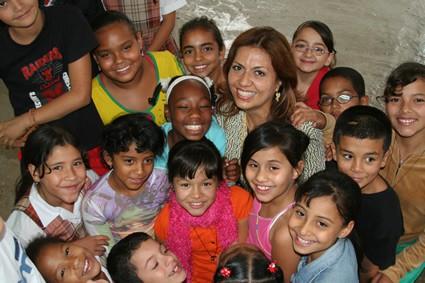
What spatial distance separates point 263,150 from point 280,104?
44 centimetres

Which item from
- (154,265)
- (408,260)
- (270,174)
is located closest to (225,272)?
(154,265)

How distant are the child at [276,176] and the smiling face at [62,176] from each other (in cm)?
86

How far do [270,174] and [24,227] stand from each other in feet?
4.03

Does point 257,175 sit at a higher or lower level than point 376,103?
higher

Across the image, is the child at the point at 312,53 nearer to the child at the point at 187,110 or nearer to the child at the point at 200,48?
the child at the point at 200,48

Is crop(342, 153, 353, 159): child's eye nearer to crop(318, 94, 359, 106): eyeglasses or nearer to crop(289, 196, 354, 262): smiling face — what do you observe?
crop(289, 196, 354, 262): smiling face

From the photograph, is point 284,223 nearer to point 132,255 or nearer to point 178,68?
point 132,255

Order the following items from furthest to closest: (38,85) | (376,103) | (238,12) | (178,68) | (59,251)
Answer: (238,12) → (376,103) → (178,68) → (38,85) → (59,251)

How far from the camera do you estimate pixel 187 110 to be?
2.40m

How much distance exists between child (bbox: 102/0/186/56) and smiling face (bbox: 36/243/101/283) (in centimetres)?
156

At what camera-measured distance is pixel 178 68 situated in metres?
2.77

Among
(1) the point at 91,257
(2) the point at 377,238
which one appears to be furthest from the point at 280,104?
(1) the point at 91,257

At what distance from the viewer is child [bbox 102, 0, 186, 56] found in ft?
9.50

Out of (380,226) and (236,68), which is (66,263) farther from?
(380,226)
